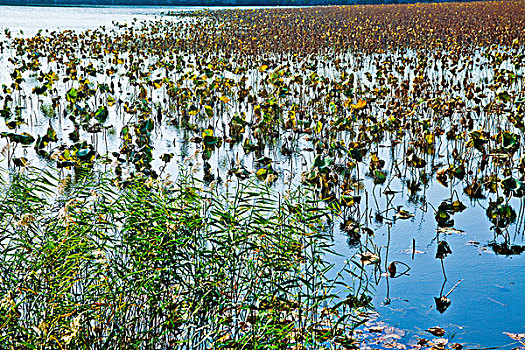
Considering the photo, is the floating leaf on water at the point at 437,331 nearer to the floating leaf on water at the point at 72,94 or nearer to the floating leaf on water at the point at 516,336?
the floating leaf on water at the point at 516,336

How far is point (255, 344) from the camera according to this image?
300 cm

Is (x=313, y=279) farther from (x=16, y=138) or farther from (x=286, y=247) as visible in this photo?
(x=16, y=138)

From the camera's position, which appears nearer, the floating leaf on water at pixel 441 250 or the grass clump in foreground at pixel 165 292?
the grass clump in foreground at pixel 165 292

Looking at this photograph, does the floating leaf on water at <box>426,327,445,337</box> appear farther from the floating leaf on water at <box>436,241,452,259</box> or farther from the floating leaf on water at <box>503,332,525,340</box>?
the floating leaf on water at <box>436,241,452,259</box>

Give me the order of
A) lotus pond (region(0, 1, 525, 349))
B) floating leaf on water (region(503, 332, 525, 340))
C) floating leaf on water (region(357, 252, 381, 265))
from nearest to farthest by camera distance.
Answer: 1. lotus pond (region(0, 1, 525, 349))
2. floating leaf on water (region(503, 332, 525, 340))
3. floating leaf on water (region(357, 252, 381, 265))

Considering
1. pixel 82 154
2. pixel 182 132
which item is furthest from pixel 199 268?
pixel 182 132

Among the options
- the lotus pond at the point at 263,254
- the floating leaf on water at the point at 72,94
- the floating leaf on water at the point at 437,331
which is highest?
the floating leaf on water at the point at 72,94

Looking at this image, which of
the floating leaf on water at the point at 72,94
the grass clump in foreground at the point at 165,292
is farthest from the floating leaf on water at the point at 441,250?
the floating leaf on water at the point at 72,94

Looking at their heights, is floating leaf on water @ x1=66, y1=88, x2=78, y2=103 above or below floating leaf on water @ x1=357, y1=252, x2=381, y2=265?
above

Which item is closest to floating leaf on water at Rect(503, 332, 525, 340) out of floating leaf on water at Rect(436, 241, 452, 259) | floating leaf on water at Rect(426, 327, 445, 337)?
floating leaf on water at Rect(426, 327, 445, 337)

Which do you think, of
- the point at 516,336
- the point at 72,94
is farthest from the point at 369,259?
the point at 72,94

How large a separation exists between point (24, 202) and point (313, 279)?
2.30 m

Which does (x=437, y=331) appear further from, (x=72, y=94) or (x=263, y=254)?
(x=72, y=94)

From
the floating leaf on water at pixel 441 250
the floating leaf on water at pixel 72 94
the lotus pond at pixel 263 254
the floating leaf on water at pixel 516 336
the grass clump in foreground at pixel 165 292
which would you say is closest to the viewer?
the grass clump in foreground at pixel 165 292
